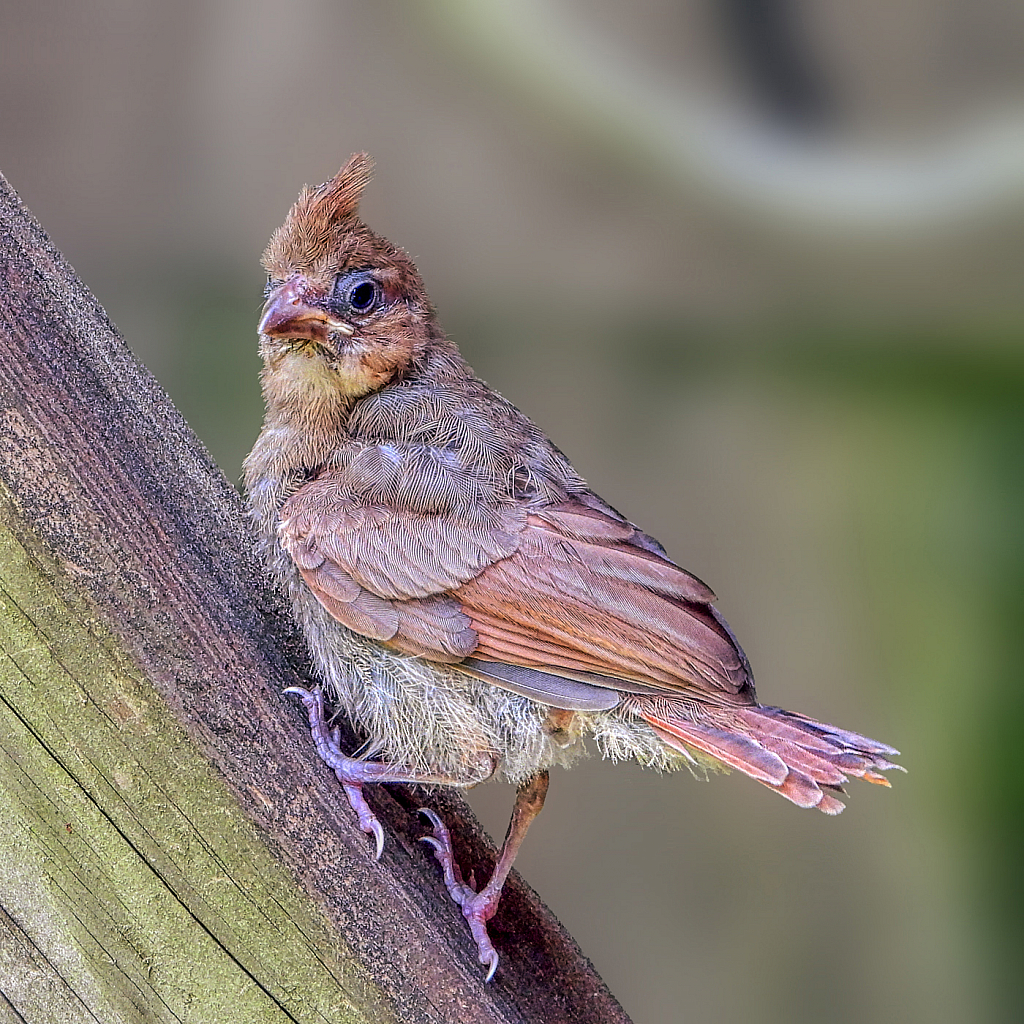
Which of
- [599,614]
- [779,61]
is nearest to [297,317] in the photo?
[599,614]

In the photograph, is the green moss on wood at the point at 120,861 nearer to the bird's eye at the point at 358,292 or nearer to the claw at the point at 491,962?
the claw at the point at 491,962

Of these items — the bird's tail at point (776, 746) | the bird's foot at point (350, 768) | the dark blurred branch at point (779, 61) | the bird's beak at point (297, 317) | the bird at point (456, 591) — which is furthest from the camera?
the dark blurred branch at point (779, 61)

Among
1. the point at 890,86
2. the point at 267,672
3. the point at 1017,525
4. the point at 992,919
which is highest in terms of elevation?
the point at 890,86

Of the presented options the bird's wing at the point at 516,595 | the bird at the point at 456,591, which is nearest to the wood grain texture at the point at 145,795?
the bird at the point at 456,591

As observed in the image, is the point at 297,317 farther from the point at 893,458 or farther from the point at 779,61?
the point at 893,458

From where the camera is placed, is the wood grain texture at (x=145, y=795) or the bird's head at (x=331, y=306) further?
the bird's head at (x=331, y=306)

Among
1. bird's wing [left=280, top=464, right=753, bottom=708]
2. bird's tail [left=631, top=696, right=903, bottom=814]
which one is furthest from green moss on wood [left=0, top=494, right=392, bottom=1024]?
bird's tail [left=631, top=696, right=903, bottom=814]

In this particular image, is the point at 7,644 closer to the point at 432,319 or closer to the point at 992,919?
the point at 432,319

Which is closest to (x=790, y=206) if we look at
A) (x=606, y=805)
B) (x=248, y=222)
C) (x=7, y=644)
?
(x=248, y=222)

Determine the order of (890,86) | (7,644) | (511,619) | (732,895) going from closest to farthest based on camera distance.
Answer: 1. (7,644)
2. (511,619)
3. (890,86)
4. (732,895)
